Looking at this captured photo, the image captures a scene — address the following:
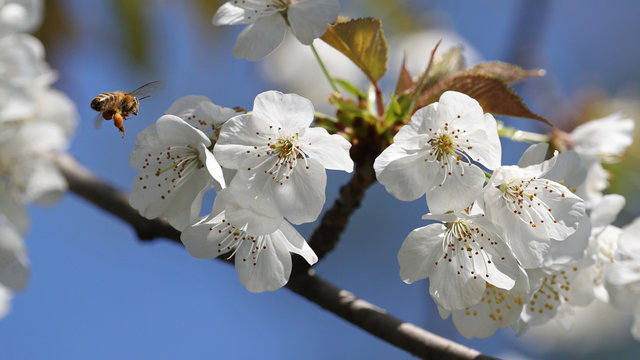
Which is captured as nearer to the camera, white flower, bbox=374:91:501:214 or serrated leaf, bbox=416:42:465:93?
white flower, bbox=374:91:501:214

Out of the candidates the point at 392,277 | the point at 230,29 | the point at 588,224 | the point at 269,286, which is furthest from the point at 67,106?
the point at 392,277

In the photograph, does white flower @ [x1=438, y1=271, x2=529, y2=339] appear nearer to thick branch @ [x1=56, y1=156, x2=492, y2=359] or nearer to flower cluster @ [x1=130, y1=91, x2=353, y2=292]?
thick branch @ [x1=56, y1=156, x2=492, y2=359]

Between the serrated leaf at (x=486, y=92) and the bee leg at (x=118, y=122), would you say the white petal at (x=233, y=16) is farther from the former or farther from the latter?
the serrated leaf at (x=486, y=92)

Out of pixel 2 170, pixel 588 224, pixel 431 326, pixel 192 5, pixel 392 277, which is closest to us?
pixel 588 224

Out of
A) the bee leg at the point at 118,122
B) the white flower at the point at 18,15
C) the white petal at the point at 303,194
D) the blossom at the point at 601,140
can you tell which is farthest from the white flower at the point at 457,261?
the white flower at the point at 18,15

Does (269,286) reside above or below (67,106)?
above

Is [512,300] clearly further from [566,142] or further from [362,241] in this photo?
[362,241]

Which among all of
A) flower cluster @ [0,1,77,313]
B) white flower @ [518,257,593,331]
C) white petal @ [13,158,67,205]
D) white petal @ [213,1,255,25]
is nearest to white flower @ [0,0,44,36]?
flower cluster @ [0,1,77,313]
